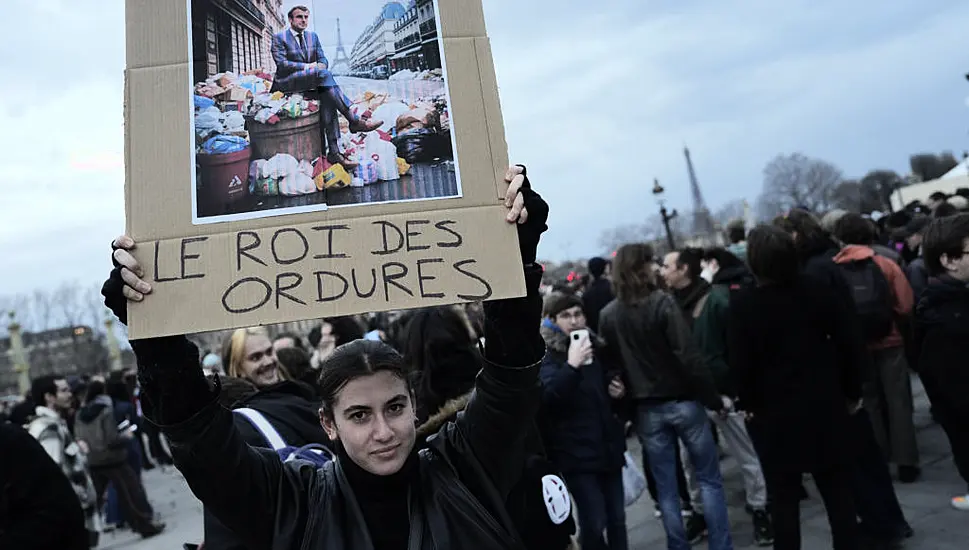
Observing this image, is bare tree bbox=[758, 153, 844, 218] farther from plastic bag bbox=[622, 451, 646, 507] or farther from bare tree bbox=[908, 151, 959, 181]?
plastic bag bbox=[622, 451, 646, 507]

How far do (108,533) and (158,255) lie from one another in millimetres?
10896

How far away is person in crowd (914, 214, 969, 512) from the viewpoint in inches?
138

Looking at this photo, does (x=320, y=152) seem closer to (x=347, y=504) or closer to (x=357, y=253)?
(x=357, y=253)

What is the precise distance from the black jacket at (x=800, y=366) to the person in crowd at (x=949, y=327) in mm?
379

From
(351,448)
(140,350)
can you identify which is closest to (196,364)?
(140,350)

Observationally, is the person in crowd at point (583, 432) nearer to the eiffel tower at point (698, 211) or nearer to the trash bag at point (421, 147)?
the trash bag at point (421, 147)

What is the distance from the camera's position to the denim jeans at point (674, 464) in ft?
15.1

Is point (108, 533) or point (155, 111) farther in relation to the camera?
point (108, 533)

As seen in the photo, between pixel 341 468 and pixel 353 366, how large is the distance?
28 cm

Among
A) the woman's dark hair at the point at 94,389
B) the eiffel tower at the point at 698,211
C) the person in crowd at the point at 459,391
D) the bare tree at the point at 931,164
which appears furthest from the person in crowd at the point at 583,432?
the eiffel tower at the point at 698,211

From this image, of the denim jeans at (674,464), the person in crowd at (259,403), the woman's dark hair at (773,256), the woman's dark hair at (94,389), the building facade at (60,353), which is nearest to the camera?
the person in crowd at (259,403)

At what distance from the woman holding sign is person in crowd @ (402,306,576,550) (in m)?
0.91

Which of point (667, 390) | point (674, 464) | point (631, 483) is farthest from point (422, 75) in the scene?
point (631, 483)

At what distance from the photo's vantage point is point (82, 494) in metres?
7.43
